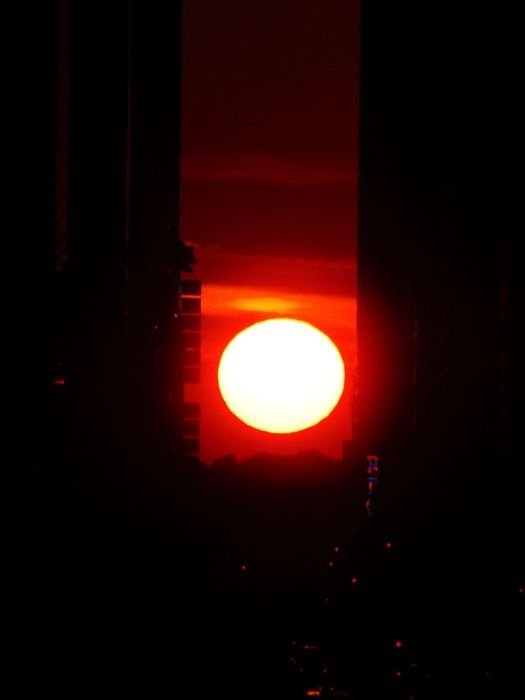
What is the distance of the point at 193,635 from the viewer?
18062 mm

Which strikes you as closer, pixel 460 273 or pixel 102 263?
pixel 102 263

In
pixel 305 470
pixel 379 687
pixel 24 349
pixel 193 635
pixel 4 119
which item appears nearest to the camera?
pixel 4 119

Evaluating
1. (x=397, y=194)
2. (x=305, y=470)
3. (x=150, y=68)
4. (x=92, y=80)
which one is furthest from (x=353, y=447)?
(x=92, y=80)

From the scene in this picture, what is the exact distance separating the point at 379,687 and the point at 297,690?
1375 millimetres

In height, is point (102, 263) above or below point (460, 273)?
below

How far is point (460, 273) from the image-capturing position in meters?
36.2

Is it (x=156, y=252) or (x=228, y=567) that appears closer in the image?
(x=228, y=567)

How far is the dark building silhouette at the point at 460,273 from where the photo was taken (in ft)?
86.1

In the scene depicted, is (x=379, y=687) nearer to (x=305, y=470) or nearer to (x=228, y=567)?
(x=228, y=567)

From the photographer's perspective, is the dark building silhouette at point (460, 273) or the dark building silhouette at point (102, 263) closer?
the dark building silhouette at point (102, 263)

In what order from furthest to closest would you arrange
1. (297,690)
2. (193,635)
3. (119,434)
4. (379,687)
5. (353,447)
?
(353,447), (119,434), (193,635), (297,690), (379,687)

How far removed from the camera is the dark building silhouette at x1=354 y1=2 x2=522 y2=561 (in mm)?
26250

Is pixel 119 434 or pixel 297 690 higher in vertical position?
pixel 119 434

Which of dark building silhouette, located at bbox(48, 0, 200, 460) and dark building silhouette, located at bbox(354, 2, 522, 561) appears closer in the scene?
dark building silhouette, located at bbox(48, 0, 200, 460)
